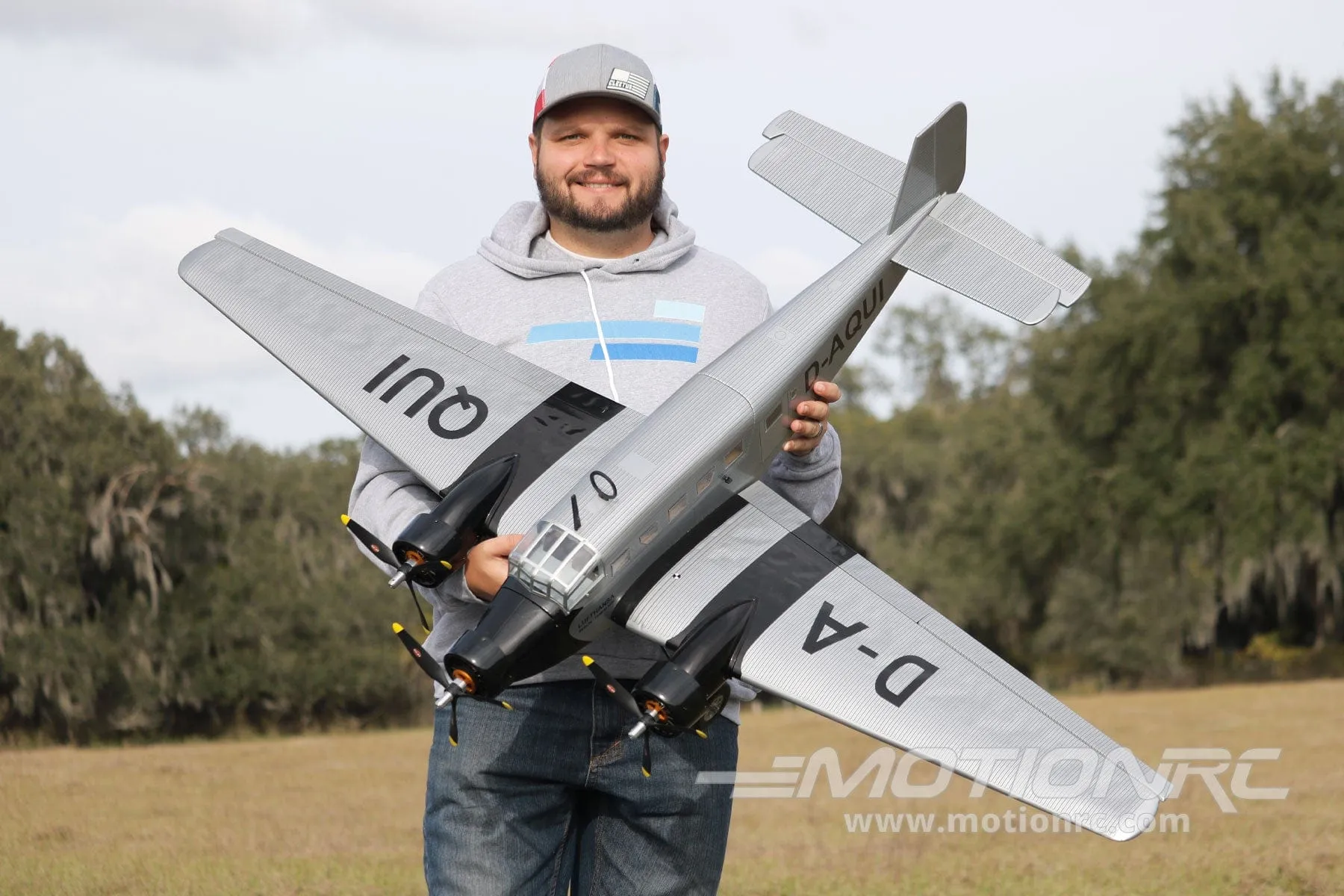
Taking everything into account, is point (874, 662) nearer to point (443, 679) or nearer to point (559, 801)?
point (559, 801)

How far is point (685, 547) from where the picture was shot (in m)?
5.07

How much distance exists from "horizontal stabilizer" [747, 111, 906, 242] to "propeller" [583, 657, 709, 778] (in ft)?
10.6

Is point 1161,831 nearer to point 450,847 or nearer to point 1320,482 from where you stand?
point 450,847

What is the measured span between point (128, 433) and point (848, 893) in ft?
96.9

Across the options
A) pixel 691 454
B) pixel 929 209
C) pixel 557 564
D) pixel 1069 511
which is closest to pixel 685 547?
pixel 691 454

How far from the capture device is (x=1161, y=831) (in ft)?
35.8

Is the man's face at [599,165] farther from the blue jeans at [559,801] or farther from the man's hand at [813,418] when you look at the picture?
the blue jeans at [559,801]

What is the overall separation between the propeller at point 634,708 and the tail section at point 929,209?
2616mm

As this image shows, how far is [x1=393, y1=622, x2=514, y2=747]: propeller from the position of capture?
14.6 ft

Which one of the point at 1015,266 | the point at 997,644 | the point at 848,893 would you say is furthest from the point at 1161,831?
the point at 997,644

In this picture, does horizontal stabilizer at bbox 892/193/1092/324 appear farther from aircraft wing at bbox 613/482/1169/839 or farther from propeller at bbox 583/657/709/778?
propeller at bbox 583/657/709/778

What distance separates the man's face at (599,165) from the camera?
509cm

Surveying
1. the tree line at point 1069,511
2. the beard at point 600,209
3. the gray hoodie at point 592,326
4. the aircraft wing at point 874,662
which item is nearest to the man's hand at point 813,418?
the gray hoodie at point 592,326

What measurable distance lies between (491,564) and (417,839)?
830cm
